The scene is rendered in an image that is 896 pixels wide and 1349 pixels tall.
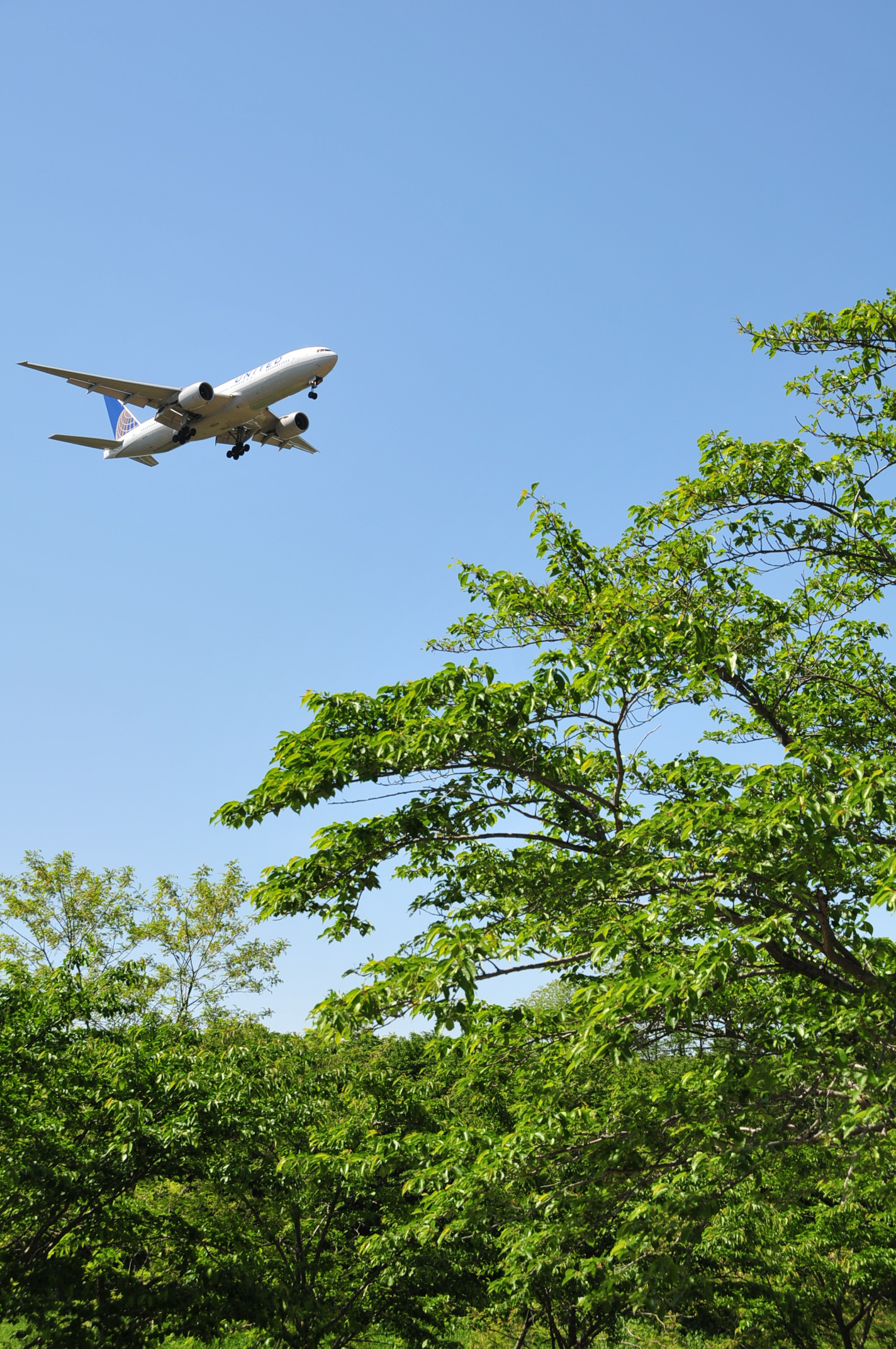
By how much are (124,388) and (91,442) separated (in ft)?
26.9

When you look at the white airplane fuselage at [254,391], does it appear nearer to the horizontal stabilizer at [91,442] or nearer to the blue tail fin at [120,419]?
the horizontal stabilizer at [91,442]

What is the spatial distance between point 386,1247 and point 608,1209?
394 cm

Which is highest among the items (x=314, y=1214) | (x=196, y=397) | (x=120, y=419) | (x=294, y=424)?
(x=120, y=419)

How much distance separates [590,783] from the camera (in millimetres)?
10945

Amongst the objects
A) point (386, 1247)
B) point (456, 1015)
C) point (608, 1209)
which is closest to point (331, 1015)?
point (456, 1015)

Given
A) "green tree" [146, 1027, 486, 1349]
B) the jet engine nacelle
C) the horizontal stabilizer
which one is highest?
the horizontal stabilizer

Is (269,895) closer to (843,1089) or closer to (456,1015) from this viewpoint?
(456,1015)

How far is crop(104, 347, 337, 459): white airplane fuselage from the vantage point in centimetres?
2847

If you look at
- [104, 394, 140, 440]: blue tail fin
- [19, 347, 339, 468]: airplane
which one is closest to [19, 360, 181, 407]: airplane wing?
[19, 347, 339, 468]: airplane

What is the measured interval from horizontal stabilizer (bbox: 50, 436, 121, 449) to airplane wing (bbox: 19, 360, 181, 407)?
6112 millimetres

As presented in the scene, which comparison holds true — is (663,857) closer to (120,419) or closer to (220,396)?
(220,396)

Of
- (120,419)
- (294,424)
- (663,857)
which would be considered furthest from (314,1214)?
(120,419)

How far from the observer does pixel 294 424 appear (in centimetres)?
3247

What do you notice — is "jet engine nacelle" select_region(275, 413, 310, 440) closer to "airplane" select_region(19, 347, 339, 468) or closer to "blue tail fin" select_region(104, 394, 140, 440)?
"airplane" select_region(19, 347, 339, 468)
